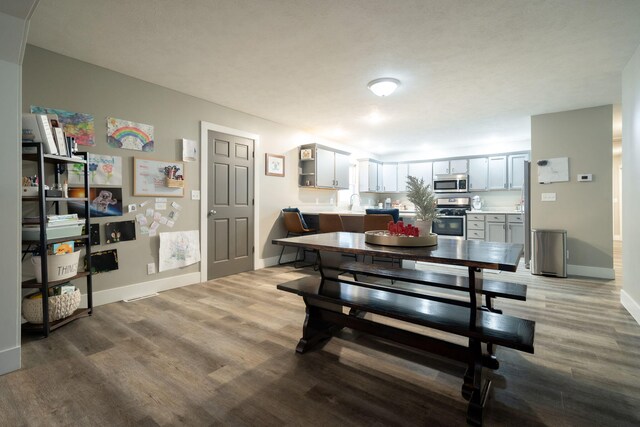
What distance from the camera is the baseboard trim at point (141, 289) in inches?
119

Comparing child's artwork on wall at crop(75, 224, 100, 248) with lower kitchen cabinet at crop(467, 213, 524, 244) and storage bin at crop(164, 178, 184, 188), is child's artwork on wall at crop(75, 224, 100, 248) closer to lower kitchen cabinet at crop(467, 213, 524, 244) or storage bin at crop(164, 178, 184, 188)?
storage bin at crop(164, 178, 184, 188)

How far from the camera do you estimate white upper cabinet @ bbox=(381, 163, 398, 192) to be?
26.0 ft

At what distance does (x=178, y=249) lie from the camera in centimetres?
370

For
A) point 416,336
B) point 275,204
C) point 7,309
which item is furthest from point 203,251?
point 416,336

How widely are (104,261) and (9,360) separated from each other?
52.3 inches

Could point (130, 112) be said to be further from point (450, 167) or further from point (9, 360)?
point (450, 167)

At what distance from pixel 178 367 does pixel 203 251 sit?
2249 millimetres

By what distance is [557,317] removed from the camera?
271 cm

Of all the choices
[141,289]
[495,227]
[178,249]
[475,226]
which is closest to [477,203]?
[475,226]

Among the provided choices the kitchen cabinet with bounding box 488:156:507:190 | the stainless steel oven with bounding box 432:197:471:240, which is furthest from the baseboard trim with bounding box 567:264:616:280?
the kitchen cabinet with bounding box 488:156:507:190

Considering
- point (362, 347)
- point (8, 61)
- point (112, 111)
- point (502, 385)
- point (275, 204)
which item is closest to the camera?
point (502, 385)

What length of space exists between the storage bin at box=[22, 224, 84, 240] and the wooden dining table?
189 centimetres

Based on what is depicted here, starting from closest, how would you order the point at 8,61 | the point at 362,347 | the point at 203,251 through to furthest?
the point at 8,61
the point at 362,347
the point at 203,251

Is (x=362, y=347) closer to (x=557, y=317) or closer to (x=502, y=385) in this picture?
(x=502, y=385)
